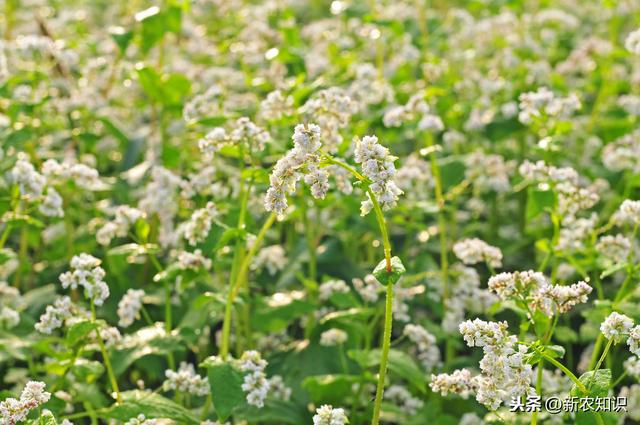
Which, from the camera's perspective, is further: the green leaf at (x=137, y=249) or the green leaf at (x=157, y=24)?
the green leaf at (x=157, y=24)

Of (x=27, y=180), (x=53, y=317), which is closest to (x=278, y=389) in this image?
(x=53, y=317)

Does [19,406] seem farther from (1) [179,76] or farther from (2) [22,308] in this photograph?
(1) [179,76]

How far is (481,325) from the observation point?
2988 millimetres

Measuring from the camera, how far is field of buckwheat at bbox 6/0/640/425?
3578mm

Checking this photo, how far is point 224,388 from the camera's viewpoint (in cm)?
357

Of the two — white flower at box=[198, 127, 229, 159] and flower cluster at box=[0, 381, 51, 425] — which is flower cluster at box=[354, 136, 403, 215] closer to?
white flower at box=[198, 127, 229, 159]

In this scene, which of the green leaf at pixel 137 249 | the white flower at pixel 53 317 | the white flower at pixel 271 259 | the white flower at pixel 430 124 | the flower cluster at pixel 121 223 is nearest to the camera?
the white flower at pixel 53 317

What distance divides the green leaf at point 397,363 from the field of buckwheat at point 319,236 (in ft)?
0.05

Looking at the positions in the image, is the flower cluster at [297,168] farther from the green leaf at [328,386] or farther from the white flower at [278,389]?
the white flower at [278,389]

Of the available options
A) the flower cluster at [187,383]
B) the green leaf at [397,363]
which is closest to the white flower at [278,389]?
the green leaf at [397,363]

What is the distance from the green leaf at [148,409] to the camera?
143 inches

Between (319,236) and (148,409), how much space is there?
1.83 metres

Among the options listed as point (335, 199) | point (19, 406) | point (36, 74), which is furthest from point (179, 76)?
point (19, 406)

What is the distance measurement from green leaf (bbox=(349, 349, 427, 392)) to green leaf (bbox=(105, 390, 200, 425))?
2.65 ft
